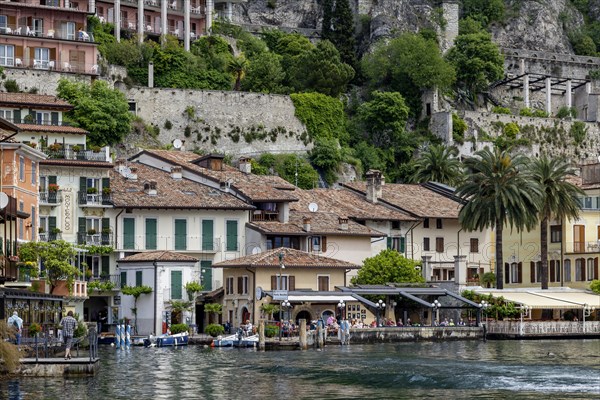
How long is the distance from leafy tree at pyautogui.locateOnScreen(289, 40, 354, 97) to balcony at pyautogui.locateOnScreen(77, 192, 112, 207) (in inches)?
1579

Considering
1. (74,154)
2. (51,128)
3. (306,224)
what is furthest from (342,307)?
(51,128)

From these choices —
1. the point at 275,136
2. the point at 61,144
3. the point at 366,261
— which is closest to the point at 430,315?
the point at 366,261

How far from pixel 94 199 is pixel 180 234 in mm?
6246

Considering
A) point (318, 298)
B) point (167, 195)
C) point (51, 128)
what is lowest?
point (318, 298)

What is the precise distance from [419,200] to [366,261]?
1570cm

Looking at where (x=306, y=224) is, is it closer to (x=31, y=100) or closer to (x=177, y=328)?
(x=177, y=328)

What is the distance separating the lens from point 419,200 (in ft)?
386

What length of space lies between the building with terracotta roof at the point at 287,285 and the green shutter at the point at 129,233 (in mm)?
6232

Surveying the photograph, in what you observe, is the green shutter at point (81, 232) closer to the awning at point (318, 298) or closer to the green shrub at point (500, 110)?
the awning at point (318, 298)

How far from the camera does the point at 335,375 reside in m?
64.8

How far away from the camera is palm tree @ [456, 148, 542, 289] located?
105250 mm

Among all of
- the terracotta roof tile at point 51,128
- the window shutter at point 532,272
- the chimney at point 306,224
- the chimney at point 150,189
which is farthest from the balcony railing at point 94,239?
the window shutter at point 532,272

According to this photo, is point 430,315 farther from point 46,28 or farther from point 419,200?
point 46,28

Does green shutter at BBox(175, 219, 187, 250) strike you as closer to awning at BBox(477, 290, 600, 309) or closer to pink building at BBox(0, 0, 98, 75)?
awning at BBox(477, 290, 600, 309)
